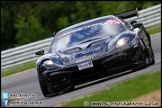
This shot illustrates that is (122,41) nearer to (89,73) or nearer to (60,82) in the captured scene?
(89,73)

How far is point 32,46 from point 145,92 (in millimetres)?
12922

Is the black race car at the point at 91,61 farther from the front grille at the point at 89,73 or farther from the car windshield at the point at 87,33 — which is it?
the car windshield at the point at 87,33

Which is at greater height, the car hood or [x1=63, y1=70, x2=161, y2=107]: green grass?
the car hood

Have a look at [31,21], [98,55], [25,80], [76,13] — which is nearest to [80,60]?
[98,55]

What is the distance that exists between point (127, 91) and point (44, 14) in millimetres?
40009

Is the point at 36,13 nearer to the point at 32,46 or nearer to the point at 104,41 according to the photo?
the point at 32,46

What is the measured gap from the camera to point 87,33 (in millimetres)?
10359

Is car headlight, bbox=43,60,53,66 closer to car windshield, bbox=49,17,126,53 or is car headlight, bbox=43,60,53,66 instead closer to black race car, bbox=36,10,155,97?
black race car, bbox=36,10,155,97

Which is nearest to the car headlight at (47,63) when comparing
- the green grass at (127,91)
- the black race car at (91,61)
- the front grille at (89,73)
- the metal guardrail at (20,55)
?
the black race car at (91,61)

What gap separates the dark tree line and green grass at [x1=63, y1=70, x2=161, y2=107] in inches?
1200

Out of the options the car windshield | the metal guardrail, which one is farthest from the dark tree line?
the car windshield

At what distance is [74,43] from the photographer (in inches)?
400

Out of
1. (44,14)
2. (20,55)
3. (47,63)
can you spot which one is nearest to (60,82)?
(47,63)

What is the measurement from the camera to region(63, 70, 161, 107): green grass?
653 cm
